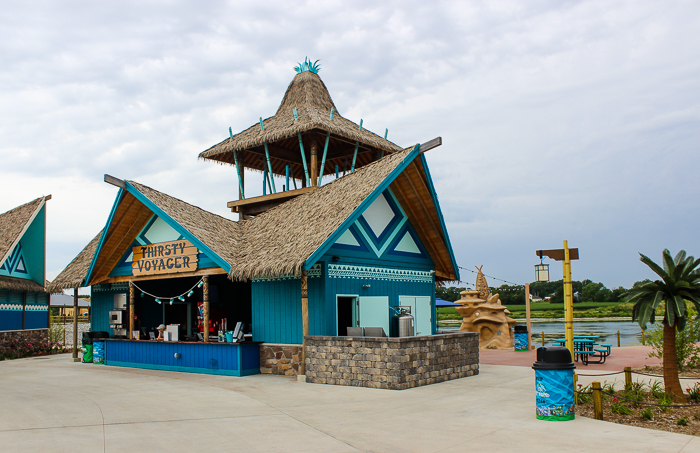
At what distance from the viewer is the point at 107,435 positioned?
300 inches

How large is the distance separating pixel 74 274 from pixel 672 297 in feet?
58.5

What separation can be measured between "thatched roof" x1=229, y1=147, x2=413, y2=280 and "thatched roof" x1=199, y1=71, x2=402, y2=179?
2.69m

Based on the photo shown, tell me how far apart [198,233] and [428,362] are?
718 cm

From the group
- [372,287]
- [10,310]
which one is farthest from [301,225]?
[10,310]

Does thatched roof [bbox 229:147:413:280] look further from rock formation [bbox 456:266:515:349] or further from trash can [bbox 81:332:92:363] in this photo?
rock formation [bbox 456:266:515:349]

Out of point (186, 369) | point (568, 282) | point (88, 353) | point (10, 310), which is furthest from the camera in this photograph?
point (10, 310)

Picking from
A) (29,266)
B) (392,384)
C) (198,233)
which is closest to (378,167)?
(198,233)

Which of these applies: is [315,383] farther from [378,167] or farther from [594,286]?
[594,286]

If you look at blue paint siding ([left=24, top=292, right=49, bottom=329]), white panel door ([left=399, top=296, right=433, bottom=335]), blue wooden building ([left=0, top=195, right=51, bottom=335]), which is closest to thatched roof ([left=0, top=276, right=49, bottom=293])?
blue wooden building ([left=0, top=195, right=51, bottom=335])

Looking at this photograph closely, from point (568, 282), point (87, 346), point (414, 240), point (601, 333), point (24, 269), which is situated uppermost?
point (414, 240)

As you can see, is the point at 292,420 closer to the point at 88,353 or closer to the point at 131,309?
the point at 131,309

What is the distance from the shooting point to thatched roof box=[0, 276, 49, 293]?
22969 millimetres

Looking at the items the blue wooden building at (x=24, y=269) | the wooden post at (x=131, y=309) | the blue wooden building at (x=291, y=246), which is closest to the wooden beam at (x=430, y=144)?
the blue wooden building at (x=291, y=246)

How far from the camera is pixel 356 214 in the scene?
14.0 meters
